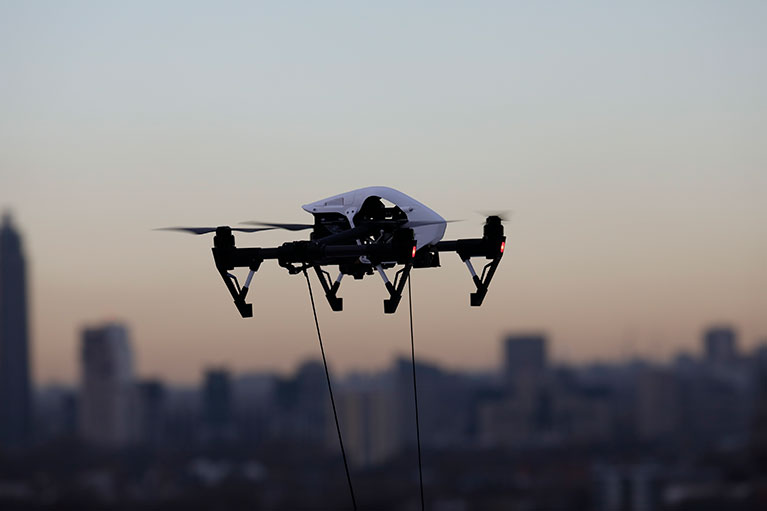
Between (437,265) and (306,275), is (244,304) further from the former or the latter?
(437,265)

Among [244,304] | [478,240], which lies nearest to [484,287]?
[478,240]

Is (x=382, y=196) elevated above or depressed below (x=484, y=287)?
above
